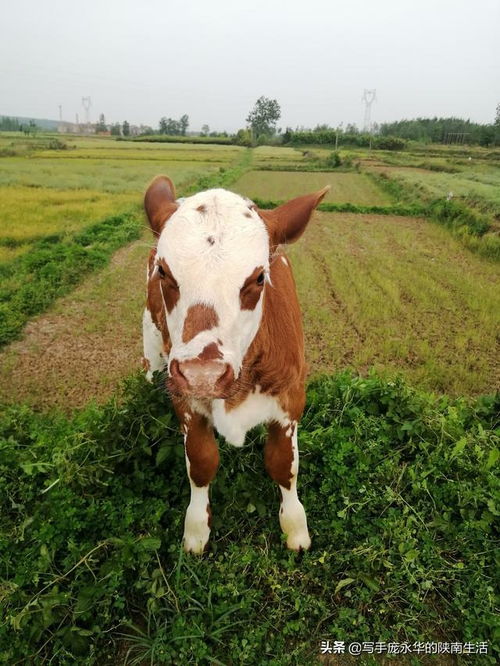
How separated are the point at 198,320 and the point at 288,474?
5.06 feet

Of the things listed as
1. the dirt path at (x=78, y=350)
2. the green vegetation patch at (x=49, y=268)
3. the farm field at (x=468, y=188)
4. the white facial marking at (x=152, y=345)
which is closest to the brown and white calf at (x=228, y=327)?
the white facial marking at (x=152, y=345)

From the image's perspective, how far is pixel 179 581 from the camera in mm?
2459

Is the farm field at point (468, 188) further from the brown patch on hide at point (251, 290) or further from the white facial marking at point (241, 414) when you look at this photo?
the brown patch on hide at point (251, 290)

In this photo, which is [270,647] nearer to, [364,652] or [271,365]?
[364,652]

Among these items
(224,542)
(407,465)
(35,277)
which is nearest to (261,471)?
(224,542)

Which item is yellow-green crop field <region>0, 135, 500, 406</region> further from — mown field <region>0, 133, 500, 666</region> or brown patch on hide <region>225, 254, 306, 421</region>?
brown patch on hide <region>225, 254, 306, 421</region>

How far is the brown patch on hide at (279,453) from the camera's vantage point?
8.63 feet

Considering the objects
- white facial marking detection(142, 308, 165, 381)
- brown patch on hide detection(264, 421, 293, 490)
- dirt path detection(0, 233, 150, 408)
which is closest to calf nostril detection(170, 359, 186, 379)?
brown patch on hide detection(264, 421, 293, 490)

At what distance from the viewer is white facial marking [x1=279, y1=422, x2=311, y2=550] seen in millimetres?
2699

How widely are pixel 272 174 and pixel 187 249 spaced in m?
28.0

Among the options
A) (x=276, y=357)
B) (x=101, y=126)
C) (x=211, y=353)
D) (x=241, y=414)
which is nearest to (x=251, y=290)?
(x=211, y=353)

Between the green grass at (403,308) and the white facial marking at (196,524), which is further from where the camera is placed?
the green grass at (403,308)

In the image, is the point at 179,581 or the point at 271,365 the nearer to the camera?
the point at 271,365

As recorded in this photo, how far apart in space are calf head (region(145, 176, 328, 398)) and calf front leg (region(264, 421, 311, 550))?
2.87ft
